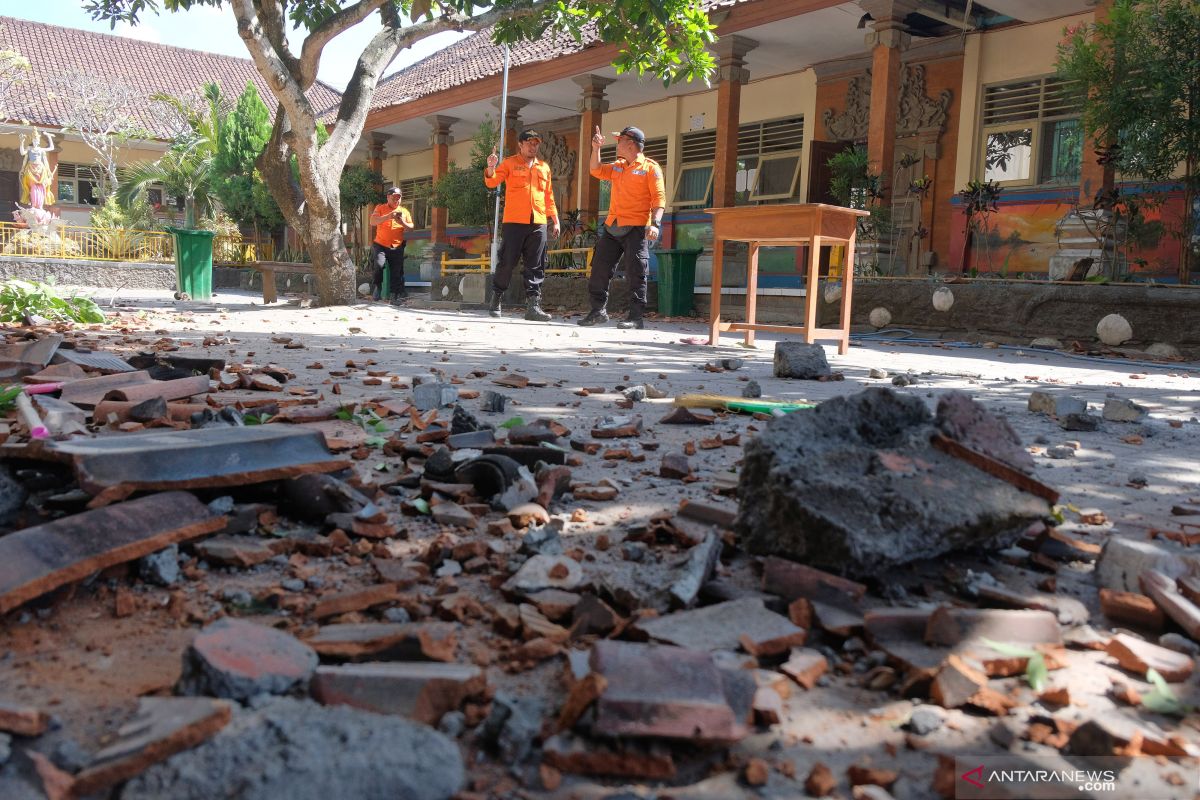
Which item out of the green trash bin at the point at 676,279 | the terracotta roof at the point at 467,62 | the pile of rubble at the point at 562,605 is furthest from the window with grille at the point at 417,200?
the pile of rubble at the point at 562,605

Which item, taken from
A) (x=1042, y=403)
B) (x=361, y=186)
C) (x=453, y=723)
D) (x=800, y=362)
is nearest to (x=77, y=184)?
(x=361, y=186)

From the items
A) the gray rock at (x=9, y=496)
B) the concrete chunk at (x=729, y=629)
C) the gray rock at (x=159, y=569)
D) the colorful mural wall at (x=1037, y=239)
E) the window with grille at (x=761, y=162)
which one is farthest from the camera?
the window with grille at (x=761, y=162)

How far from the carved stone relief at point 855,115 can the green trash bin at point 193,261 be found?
9.09 meters

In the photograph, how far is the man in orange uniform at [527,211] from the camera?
973 centimetres

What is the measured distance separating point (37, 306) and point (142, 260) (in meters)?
15.0

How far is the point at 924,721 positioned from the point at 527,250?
934 centimetres

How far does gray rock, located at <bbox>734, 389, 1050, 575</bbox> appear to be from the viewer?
168 cm

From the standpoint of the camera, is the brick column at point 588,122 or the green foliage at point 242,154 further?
the green foliage at point 242,154

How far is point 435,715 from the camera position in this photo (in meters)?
1.25

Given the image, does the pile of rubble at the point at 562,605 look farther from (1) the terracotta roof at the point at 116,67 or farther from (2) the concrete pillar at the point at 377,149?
(1) the terracotta roof at the point at 116,67

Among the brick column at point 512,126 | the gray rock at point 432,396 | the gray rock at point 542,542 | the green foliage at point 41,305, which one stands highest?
the brick column at point 512,126

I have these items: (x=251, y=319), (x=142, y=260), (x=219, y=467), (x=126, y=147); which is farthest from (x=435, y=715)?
(x=126, y=147)

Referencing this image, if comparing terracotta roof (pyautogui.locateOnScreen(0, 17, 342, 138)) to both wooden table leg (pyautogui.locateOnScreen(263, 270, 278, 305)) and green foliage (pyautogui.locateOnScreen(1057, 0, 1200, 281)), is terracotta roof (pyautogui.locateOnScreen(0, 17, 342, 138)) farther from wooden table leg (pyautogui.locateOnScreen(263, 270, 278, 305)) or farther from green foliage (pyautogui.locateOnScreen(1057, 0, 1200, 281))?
green foliage (pyautogui.locateOnScreen(1057, 0, 1200, 281))

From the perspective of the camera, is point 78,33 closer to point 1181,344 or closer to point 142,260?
point 142,260
